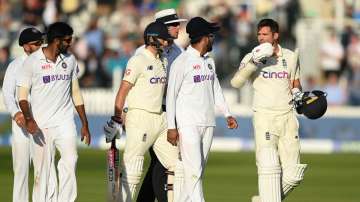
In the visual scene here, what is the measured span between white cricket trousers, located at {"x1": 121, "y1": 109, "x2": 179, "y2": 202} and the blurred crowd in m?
11.3

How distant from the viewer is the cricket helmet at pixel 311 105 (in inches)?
443

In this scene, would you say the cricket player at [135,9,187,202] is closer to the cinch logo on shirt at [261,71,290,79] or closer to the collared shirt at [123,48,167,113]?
the collared shirt at [123,48,167,113]

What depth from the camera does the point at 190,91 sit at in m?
10.6

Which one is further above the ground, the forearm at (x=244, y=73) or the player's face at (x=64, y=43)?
the player's face at (x=64, y=43)

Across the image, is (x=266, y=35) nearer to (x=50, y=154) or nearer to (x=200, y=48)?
(x=200, y=48)

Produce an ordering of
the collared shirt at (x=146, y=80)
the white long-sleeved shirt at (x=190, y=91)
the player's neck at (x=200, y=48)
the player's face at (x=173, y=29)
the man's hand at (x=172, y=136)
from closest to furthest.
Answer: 1. the man's hand at (x=172, y=136)
2. the white long-sleeved shirt at (x=190, y=91)
3. the player's neck at (x=200, y=48)
4. the collared shirt at (x=146, y=80)
5. the player's face at (x=173, y=29)

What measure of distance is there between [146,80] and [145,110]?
0.96 ft

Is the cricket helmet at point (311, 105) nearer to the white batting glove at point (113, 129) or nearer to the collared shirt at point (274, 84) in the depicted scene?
the collared shirt at point (274, 84)

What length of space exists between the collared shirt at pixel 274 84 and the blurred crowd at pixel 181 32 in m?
11.1

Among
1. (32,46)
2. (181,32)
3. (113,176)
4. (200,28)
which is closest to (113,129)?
(113,176)

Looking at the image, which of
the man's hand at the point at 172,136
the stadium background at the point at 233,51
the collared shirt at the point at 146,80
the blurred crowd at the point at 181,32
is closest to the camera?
the man's hand at the point at 172,136

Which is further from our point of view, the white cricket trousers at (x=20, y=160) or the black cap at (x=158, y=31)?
the white cricket trousers at (x=20, y=160)

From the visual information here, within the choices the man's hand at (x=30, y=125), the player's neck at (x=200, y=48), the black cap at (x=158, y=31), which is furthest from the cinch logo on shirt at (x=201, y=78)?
the man's hand at (x=30, y=125)

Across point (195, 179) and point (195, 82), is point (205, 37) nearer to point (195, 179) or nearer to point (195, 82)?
point (195, 82)
